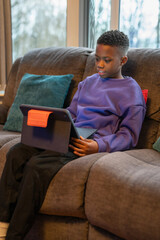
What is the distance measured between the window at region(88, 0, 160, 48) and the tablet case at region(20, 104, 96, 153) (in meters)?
1.44

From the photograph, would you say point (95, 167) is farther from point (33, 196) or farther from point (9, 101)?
point (9, 101)

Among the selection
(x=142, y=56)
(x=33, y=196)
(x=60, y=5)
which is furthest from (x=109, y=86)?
(x=60, y=5)

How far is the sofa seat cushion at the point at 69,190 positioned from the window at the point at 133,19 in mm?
1498

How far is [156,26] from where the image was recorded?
2502 millimetres

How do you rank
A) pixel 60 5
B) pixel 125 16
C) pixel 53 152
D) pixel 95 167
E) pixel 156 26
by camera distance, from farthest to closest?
pixel 60 5
pixel 125 16
pixel 156 26
pixel 53 152
pixel 95 167

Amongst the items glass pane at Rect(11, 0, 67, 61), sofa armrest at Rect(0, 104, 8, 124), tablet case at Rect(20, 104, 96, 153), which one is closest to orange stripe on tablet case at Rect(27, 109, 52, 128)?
tablet case at Rect(20, 104, 96, 153)

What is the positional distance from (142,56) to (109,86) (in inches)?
13.4

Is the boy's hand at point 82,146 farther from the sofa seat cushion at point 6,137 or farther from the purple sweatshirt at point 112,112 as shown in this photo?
the sofa seat cushion at point 6,137

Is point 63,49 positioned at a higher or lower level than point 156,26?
lower

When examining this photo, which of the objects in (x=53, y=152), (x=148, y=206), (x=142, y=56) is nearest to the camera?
(x=148, y=206)

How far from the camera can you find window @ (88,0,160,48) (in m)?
2.51

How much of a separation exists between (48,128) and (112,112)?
1.33ft

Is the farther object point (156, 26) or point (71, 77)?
point (156, 26)

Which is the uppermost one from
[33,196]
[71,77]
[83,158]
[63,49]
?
[63,49]
